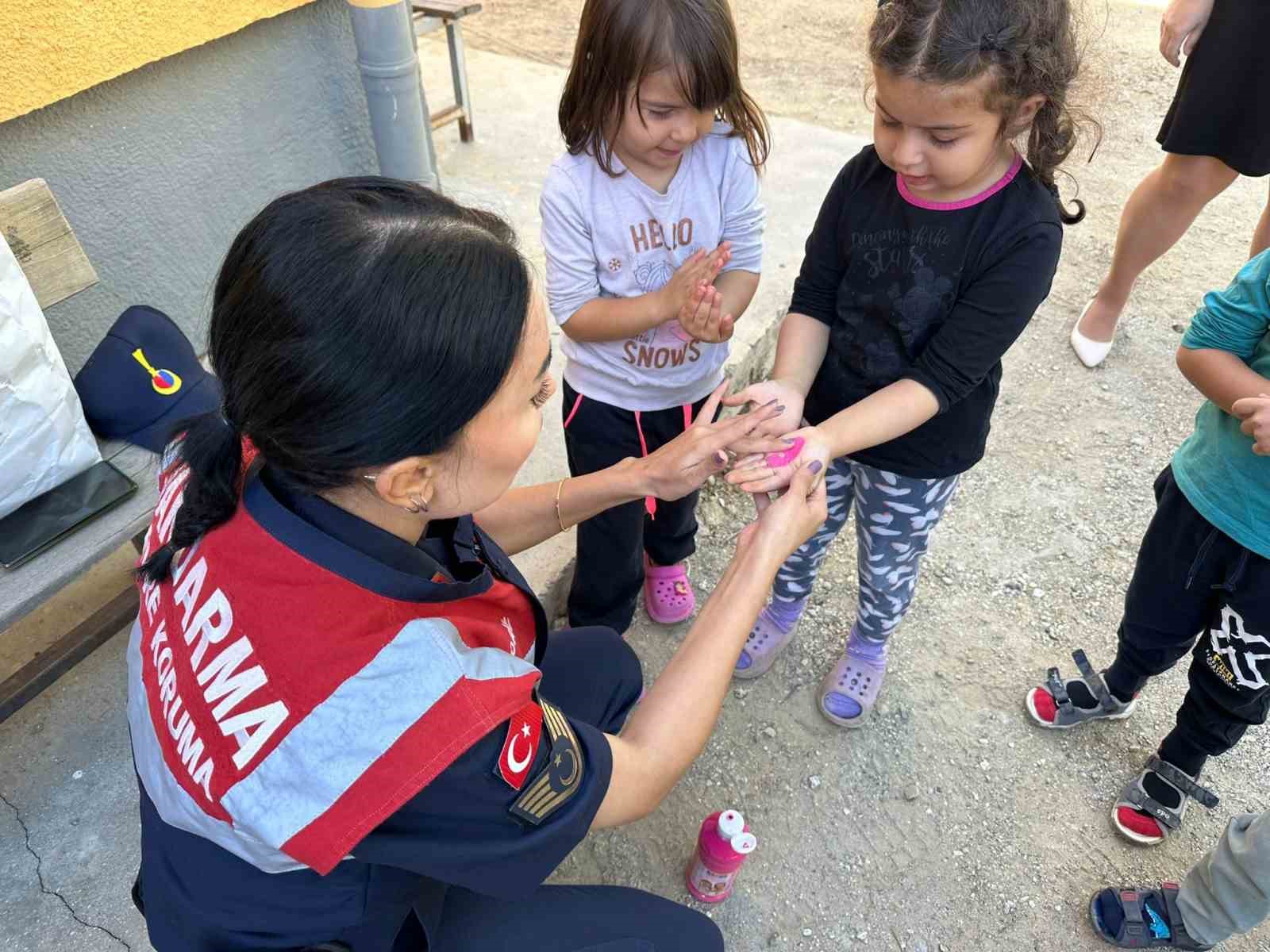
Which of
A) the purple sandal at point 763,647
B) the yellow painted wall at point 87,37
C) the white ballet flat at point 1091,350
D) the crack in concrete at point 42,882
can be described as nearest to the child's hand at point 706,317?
the purple sandal at point 763,647

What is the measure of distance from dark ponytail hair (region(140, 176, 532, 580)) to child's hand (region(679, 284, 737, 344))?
728 mm

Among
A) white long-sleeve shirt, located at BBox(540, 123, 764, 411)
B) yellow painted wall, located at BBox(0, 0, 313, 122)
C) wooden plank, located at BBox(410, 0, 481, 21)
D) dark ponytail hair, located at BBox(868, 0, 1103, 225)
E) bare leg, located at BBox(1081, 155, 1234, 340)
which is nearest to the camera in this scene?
dark ponytail hair, located at BBox(868, 0, 1103, 225)

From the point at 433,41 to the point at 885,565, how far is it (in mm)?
5057

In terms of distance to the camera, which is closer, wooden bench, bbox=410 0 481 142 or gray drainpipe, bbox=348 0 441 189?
gray drainpipe, bbox=348 0 441 189

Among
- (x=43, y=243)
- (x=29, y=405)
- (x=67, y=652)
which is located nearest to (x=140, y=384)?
(x=29, y=405)

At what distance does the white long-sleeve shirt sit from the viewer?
6.30ft

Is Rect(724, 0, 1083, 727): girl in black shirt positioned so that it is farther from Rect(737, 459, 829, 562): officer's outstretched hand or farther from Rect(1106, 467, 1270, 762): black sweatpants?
Rect(1106, 467, 1270, 762): black sweatpants

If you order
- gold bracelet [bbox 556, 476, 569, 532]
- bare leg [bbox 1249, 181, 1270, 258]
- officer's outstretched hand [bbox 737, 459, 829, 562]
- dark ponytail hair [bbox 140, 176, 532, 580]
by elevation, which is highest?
dark ponytail hair [bbox 140, 176, 532, 580]

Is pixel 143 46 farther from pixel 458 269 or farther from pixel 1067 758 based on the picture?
pixel 1067 758

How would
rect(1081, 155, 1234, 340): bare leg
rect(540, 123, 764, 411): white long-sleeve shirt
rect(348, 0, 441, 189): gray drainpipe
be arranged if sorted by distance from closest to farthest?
rect(540, 123, 764, 411): white long-sleeve shirt
rect(348, 0, 441, 189): gray drainpipe
rect(1081, 155, 1234, 340): bare leg

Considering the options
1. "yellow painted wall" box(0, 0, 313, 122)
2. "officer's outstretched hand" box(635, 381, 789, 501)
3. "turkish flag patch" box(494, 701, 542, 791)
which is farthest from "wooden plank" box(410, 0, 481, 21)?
"turkish flag patch" box(494, 701, 542, 791)

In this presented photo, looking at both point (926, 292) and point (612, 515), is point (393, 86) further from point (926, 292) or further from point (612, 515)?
point (926, 292)

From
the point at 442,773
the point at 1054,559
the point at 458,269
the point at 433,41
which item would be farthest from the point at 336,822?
the point at 433,41

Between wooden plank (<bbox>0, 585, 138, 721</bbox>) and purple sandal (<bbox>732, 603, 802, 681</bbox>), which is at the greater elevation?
wooden plank (<bbox>0, 585, 138, 721</bbox>)
